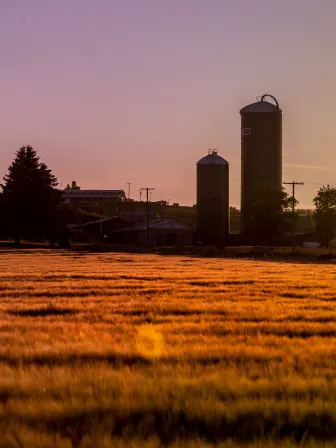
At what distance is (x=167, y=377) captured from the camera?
8.24 m

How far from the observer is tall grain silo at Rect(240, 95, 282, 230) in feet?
330

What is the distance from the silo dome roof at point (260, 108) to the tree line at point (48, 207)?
12834 mm

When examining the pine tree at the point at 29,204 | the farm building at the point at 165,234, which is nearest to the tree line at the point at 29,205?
the pine tree at the point at 29,204

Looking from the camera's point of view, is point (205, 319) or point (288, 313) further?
point (288, 313)

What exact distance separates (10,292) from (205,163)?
90.1 meters

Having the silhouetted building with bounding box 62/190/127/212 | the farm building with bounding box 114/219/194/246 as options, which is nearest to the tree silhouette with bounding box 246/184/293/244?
the farm building with bounding box 114/219/194/246

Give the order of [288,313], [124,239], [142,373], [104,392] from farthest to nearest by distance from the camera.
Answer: [124,239]
[288,313]
[142,373]
[104,392]

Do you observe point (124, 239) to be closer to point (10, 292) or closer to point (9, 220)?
point (9, 220)

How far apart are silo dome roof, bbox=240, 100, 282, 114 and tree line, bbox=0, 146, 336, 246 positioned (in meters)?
12.8

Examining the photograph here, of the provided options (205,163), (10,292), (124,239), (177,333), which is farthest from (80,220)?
(177,333)

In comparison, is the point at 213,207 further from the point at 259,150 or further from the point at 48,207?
the point at 48,207

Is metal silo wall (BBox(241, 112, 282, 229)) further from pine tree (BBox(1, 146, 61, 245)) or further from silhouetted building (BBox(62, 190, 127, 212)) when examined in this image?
silhouetted building (BBox(62, 190, 127, 212))

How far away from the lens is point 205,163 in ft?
365

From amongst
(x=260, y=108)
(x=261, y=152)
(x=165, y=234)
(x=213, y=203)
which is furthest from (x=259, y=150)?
(x=165, y=234)
